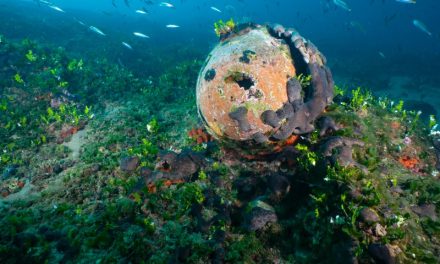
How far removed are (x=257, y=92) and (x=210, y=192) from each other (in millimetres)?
2536

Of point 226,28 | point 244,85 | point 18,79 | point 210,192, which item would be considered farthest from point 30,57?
point 210,192

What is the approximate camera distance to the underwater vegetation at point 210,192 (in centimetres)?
454

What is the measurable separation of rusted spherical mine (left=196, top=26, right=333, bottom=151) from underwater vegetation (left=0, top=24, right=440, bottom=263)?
0.35m

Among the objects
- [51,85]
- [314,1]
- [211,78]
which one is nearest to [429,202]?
[211,78]

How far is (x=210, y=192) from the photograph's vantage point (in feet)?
19.7

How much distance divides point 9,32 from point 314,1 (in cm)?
11328

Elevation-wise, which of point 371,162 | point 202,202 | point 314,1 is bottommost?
point 314,1

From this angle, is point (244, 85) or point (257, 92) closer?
point (257, 92)

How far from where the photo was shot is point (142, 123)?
32.6ft

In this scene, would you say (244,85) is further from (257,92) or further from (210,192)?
(210,192)

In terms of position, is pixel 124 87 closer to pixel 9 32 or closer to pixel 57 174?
pixel 57 174

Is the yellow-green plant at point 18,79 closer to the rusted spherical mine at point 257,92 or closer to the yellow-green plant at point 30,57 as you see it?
the yellow-green plant at point 30,57

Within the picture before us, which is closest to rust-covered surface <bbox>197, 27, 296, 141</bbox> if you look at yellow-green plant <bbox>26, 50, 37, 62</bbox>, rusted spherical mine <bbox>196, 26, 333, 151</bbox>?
rusted spherical mine <bbox>196, 26, 333, 151</bbox>

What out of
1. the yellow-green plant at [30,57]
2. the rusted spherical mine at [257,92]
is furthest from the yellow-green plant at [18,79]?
the rusted spherical mine at [257,92]
